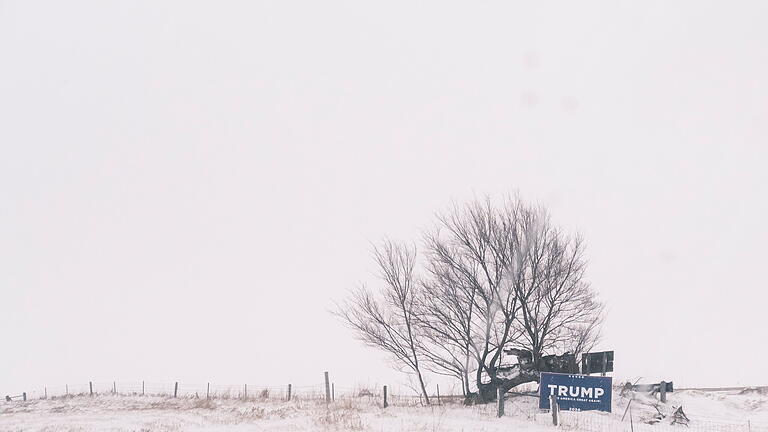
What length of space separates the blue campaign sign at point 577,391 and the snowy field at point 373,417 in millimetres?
621

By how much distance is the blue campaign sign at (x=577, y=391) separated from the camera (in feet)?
69.5

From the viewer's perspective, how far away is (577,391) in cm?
2144

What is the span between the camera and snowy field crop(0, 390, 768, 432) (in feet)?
66.2

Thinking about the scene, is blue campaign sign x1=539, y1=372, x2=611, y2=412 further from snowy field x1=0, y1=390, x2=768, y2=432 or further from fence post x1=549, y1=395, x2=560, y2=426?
snowy field x1=0, y1=390, x2=768, y2=432

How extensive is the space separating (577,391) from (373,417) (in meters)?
7.33

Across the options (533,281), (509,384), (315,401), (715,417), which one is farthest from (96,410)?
(715,417)

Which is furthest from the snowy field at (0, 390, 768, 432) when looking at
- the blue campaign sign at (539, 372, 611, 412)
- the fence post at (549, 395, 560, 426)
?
the blue campaign sign at (539, 372, 611, 412)

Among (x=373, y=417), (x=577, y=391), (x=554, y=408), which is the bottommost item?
(x=373, y=417)

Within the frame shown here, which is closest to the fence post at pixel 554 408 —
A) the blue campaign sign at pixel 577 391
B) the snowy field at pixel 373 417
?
the snowy field at pixel 373 417

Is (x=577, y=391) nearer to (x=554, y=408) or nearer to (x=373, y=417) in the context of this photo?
(x=554, y=408)

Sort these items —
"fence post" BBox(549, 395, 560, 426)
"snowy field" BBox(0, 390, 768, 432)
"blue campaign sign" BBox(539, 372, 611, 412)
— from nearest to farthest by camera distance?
1. "snowy field" BBox(0, 390, 768, 432)
2. "fence post" BBox(549, 395, 560, 426)
3. "blue campaign sign" BBox(539, 372, 611, 412)

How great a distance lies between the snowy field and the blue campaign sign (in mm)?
621

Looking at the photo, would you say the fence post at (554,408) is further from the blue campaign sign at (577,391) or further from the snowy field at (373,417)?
the blue campaign sign at (577,391)

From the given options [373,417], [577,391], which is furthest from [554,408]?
[373,417]
